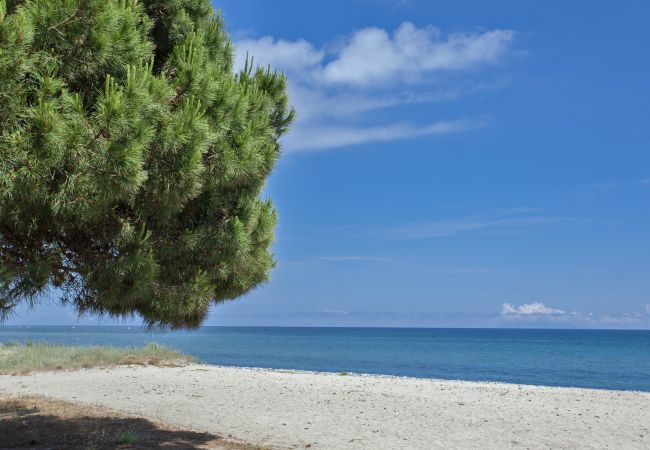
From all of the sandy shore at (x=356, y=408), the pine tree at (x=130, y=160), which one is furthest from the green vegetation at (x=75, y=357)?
the pine tree at (x=130, y=160)

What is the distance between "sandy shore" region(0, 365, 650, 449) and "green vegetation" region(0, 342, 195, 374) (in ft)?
3.92

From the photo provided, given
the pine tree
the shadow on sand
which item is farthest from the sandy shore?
the pine tree

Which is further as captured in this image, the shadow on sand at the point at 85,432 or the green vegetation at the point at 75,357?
the green vegetation at the point at 75,357

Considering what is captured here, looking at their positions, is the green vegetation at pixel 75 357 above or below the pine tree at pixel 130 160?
below

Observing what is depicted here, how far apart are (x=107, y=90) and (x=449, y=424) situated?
370 inches

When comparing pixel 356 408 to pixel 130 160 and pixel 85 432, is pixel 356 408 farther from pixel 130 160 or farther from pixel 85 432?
pixel 130 160

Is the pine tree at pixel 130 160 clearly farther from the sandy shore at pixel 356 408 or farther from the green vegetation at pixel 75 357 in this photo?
the green vegetation at pixel 75 357

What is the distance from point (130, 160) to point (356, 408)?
9.61 metres

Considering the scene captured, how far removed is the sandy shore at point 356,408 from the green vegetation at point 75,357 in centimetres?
120

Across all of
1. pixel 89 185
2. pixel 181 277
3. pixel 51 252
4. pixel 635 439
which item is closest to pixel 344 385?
pixel 635 439

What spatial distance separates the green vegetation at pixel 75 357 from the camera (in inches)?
811

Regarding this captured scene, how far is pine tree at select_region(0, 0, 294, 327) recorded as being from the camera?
19.0ft

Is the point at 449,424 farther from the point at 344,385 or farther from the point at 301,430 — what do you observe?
the point at 344,385

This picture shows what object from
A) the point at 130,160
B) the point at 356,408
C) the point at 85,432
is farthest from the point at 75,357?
the point at 130,160
